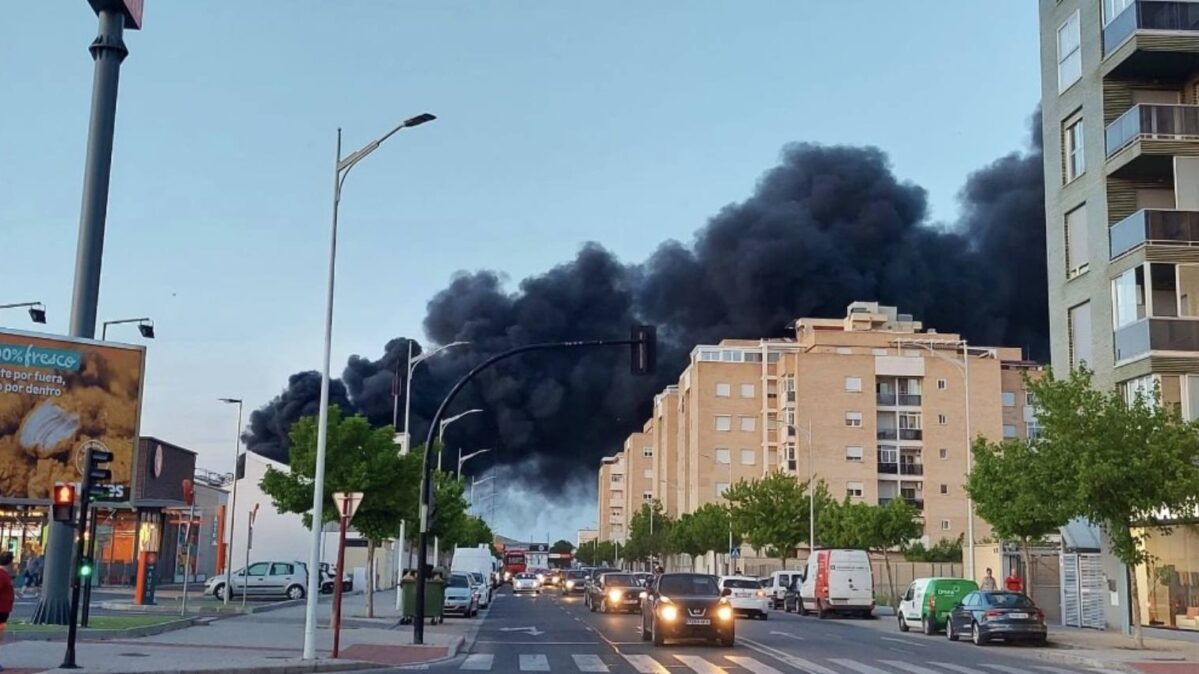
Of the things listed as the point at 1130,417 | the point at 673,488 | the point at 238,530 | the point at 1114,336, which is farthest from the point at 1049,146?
the point at 673,488

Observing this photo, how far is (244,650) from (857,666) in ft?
36.0

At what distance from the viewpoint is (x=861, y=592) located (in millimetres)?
48000

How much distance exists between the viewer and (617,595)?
152 ft

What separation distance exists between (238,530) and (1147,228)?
47963 mm

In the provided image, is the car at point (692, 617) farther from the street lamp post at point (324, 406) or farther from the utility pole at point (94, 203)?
the utility pole at point (94, 203)

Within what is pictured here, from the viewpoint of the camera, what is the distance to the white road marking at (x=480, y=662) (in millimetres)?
20562

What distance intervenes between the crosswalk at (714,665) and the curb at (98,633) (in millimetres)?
7161

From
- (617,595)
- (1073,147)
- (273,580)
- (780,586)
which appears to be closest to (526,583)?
(780,586)

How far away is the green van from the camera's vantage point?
35.8 meters

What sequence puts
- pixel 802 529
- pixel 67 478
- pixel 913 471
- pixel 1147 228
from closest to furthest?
pixel 67 478, pixel 1147 228, pixel 802 529, pixel 913 471

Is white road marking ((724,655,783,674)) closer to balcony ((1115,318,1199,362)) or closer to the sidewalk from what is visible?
the sidewalk

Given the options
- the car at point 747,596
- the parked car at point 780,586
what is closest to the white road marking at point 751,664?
the car at point 747,596

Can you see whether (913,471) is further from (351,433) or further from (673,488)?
(351,433)

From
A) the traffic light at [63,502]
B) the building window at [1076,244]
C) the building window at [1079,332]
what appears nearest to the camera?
the traffic light at [63,502]
